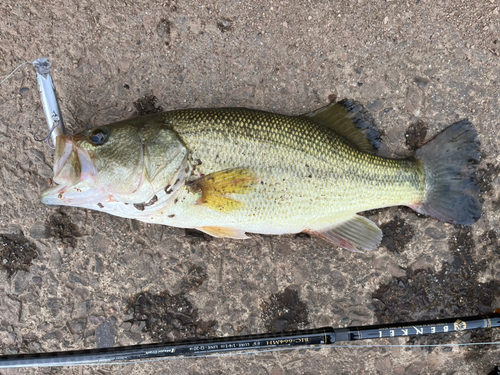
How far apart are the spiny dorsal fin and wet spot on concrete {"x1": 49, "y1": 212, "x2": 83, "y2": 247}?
104 centimetres

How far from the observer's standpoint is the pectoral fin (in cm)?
225

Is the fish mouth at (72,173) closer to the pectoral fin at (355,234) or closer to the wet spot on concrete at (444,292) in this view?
the pectoral fin at (355,234)

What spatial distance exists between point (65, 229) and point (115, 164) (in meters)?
0.84

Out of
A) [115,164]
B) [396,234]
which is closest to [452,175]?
[396,234]

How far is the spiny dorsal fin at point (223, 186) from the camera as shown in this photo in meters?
1.94

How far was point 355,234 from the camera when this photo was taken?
227 centimetres

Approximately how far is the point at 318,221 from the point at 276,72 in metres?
1.15

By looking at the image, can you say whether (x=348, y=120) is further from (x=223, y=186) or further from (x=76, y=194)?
(x=76, y=194)

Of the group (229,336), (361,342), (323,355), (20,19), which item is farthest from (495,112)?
(20,19)

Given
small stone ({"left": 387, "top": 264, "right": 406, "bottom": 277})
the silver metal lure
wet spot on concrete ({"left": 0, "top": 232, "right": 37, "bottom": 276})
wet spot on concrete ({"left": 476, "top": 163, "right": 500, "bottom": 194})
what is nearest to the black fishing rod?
small stone ({"left": 387, "top": 264, "right": 406, "bottom": 277})

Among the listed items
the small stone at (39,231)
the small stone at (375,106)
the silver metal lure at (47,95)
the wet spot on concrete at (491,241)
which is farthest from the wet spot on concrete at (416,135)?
the small stone at (39,231)

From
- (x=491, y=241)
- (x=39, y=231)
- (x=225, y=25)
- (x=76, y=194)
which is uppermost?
(x=225, y=25)

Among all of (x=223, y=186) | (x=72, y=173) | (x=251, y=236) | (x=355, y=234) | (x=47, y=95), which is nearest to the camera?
(x=72, y=173)

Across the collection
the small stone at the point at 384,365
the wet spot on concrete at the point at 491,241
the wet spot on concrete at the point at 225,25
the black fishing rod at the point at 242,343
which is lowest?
the small stone at the point at 384,365
